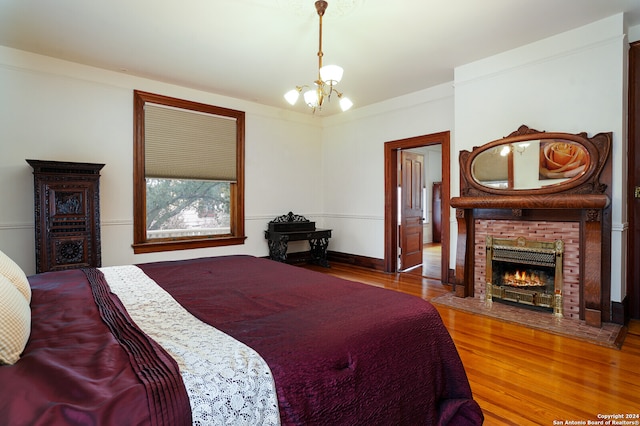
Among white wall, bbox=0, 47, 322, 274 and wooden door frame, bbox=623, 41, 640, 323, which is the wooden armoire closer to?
white wall, bbox=0, 47, 322, 274

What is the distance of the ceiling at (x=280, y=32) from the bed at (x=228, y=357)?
7.94 ft

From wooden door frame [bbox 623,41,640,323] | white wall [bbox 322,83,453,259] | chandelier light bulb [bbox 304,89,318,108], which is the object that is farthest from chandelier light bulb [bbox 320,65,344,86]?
wooden door frame [bbox 623,41,640,323]

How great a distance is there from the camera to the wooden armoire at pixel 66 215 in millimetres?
3541

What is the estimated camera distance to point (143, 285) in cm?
196

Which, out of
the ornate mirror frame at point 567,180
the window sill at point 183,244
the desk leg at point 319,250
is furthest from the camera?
the desk leg at point 319,250

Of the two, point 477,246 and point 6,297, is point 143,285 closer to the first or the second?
point 6,297

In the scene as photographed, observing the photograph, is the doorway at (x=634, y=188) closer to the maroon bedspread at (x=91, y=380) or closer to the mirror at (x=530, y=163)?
the mirror at (x=530, y=163)

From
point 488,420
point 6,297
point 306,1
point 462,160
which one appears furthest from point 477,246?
point 6,297

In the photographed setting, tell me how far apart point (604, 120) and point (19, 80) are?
615 cm

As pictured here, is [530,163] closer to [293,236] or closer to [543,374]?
[543,374]

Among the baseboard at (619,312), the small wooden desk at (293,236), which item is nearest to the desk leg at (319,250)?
the small wooden desk at (293,236)

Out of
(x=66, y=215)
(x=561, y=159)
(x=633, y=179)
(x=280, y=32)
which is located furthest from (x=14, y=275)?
(x=633, y=179)

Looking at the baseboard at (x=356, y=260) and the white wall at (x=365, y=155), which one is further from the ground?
the white wall at (x=365, y=155)

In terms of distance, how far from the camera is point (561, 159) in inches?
134
